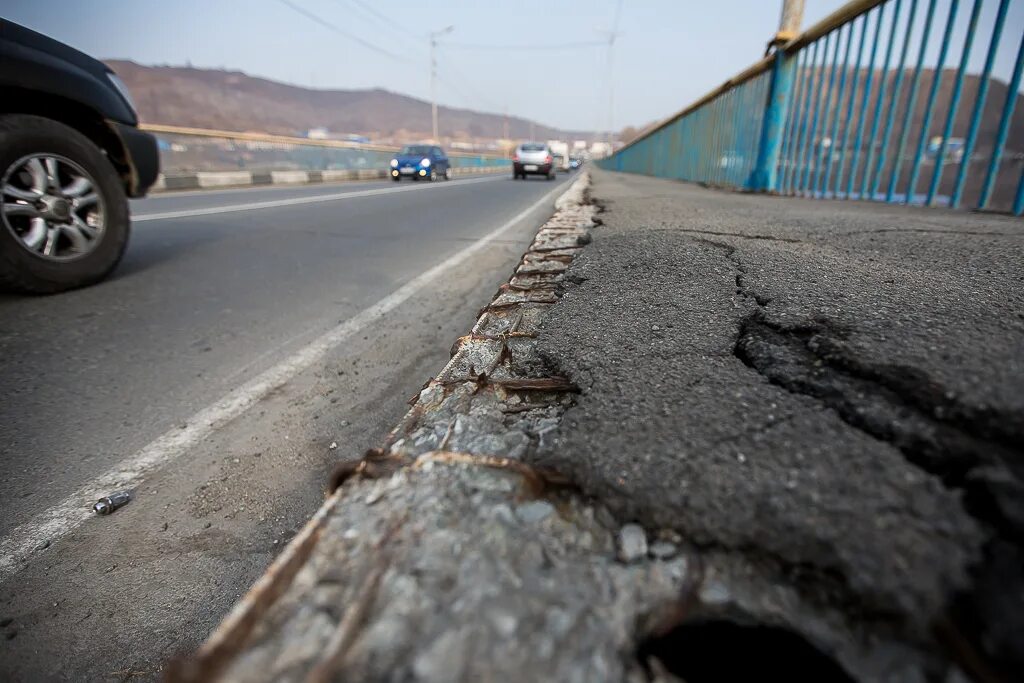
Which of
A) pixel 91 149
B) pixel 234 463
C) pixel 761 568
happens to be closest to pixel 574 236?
pixel 234 463

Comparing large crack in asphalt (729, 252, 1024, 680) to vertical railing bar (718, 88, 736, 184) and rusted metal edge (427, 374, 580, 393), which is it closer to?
rusted metal edge (427, 374, 580, 393)

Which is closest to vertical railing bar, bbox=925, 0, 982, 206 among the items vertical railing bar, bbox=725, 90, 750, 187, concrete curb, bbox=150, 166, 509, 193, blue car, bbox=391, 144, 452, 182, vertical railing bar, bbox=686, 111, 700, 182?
vertical railing bar, bbox=725, 90, 750, 187

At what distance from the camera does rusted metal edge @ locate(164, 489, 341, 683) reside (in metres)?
0.56

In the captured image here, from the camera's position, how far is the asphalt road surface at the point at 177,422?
1.15m

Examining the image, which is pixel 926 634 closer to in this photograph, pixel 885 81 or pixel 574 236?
pixel 574 236

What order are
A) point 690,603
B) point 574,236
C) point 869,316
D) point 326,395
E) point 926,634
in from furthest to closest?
point 574,236, point 326,395, point 869,316, point 690,603, point 926,634

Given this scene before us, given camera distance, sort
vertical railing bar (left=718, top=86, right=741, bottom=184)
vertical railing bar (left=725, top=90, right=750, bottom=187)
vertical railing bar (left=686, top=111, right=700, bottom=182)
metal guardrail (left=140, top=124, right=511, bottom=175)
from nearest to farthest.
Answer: vertical railing bar (left=725, top=90, right=750, bottom=187) → vertical railing bar (left=718, top=86, right=741, bottom=184) → vertical railing bar (left=686, top=111, right=700, bottom=182) → metal guardrail (left=140, top=124, right=511, bottom=175)

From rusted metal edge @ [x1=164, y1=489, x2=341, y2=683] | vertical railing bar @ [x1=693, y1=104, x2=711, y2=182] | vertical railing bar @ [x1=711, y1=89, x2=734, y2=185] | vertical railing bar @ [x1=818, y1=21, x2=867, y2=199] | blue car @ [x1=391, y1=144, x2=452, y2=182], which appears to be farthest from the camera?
blue car @ [x1=391, y1=144, x2=452, y2=182]

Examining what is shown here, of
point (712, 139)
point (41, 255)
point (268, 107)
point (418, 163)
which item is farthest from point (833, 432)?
point (268, 107)

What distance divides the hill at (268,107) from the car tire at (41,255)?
286 feet

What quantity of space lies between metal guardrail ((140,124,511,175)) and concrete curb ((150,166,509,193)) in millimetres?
557

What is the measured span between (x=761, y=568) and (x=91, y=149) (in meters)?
4.31

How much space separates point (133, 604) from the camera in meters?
1.16

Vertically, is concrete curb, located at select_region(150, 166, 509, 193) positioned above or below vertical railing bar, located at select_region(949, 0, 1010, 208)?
below
